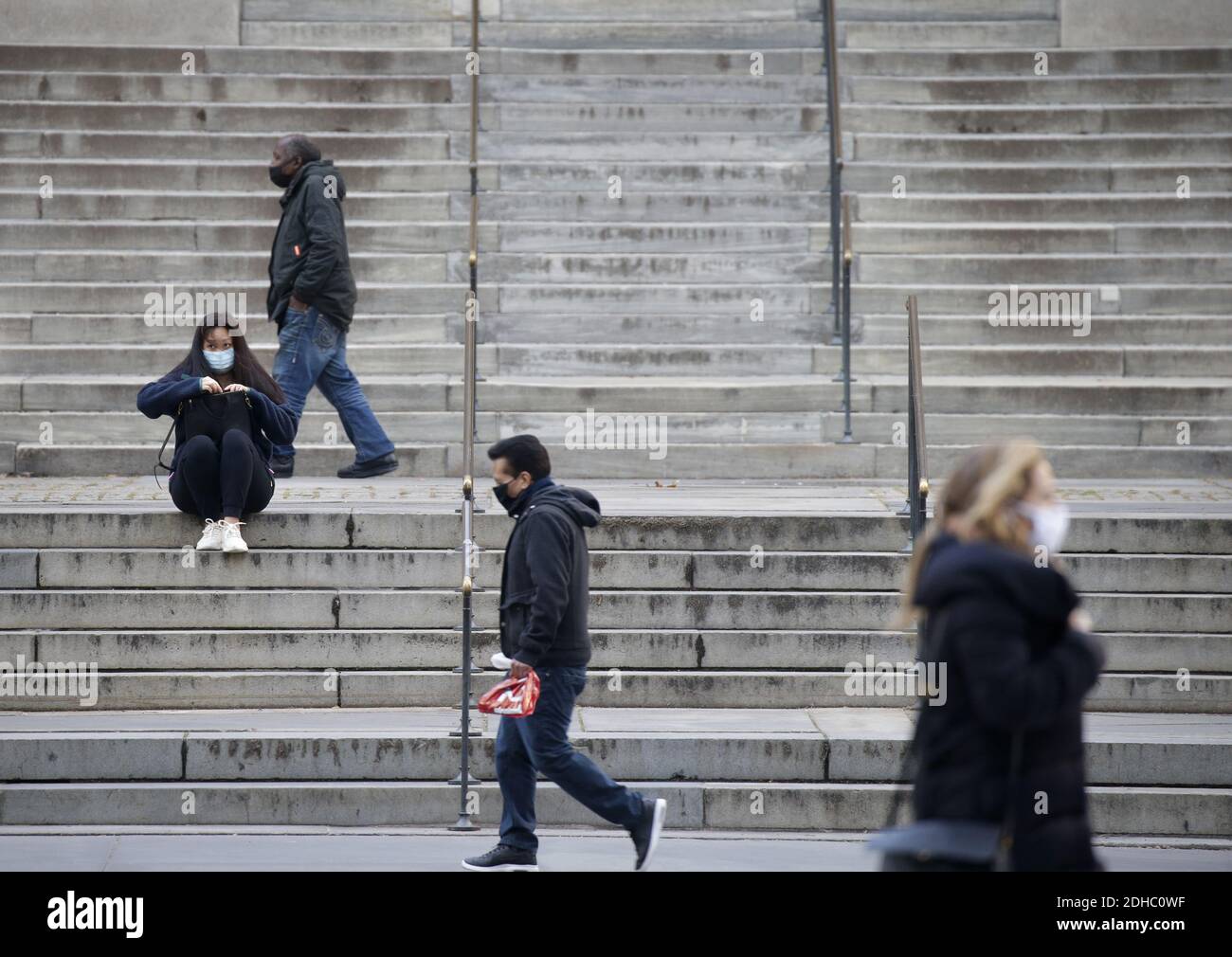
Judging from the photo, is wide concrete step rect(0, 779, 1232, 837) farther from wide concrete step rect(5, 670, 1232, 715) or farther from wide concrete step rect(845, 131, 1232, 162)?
wide concrete step rect(845, 131, 1232, 162)

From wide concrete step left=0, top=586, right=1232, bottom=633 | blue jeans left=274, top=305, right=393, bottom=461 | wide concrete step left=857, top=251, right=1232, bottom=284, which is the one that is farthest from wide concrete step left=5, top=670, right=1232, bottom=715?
wide concrete step left=857, top=251, right=1232, bottom=284

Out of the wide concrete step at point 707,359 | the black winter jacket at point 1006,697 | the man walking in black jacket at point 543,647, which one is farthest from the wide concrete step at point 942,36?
the black winter jacket at point 1006,697

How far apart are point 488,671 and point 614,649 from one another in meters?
0.64

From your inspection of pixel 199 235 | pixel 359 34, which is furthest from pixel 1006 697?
pixel 359 34

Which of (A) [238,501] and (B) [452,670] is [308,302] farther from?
(B) [452,670]

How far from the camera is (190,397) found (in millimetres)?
8656

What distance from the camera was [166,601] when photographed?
335 inches

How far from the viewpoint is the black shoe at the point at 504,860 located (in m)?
6.45

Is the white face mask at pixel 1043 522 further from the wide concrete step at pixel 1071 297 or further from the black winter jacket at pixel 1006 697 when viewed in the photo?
the wide concrete step at pixel 1071 297

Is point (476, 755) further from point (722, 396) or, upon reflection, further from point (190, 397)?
point (722, 396)

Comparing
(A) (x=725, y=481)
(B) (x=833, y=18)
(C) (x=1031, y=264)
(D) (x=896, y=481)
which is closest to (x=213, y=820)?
(A) (x=725, y=481)

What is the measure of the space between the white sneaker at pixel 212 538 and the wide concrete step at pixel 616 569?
2.0 inches

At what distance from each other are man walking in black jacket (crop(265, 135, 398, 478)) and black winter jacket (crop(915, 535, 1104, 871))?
6.77 m

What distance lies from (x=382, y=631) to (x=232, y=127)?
6.66 metres
